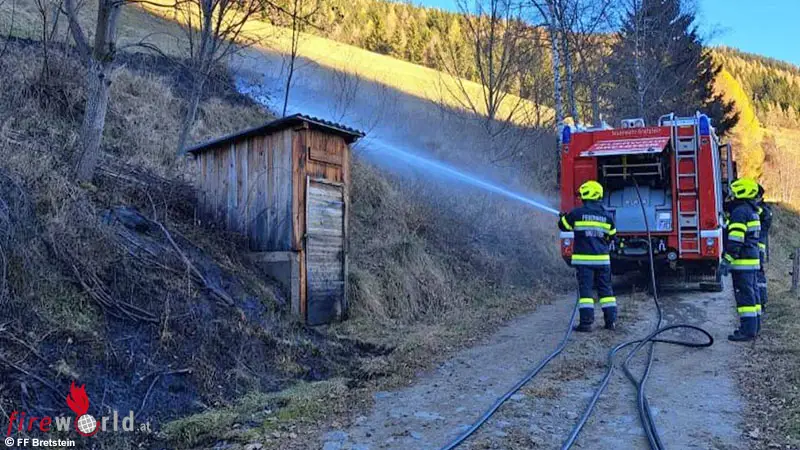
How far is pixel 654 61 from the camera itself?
22391 mm

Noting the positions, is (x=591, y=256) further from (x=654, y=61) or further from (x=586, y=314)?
(x=654, y=61)

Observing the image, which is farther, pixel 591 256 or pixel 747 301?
pixel 591 256

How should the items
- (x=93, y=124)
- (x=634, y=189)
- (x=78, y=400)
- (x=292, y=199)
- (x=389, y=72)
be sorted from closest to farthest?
(x=78, y=400) → (x=93, y=124) → (x=292, y=199) → (x=634, y=189) → (x=389, y=72)

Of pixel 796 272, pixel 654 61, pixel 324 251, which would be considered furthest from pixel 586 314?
pixel 654 61

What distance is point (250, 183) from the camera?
8.78 m

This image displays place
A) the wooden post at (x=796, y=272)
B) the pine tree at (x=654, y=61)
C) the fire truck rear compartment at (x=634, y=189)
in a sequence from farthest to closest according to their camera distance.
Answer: the pine tree at (x=654, y=61), the wooden post at (x=796, y=272), the fire truck rear compartment at (x=634, y=189)

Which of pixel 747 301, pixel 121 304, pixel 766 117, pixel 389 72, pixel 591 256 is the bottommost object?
pixel 747 301

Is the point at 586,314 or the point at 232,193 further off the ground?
the point at 232,193

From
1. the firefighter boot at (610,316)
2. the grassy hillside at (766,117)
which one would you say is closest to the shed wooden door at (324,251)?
the firefighter boot at (610,316)

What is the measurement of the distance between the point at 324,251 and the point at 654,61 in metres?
18.4

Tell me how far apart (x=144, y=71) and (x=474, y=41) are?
347 inches

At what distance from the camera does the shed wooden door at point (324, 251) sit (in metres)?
8.35

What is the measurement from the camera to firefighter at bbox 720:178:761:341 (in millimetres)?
7703

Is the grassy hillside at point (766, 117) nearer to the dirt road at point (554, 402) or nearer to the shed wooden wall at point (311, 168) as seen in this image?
the shed wooden wall at point (311, 168)
